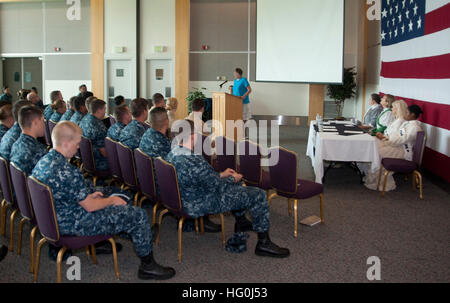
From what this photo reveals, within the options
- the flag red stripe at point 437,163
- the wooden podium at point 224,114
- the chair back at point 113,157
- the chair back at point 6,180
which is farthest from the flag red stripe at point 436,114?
the chair back at point 6,180

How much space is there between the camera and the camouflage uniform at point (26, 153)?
12.0 ft

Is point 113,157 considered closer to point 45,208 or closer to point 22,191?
point 22,191

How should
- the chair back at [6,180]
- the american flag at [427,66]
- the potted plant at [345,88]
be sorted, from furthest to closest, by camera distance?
the potted plant at [345,88], the american flag at [427,66], the chair back at [6,180]

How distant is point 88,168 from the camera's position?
539 centimetres

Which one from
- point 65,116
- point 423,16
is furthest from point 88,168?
point 423,16

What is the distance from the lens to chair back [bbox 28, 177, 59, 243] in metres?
2.91

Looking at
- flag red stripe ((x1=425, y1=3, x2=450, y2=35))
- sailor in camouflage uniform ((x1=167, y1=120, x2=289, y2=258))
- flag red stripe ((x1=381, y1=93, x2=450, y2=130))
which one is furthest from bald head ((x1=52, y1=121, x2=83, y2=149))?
flag red stripe ((x1=425, y1=3, x2=450, y2=35))

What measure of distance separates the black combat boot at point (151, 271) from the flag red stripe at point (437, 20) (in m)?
5.31

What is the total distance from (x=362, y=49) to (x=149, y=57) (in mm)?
6745

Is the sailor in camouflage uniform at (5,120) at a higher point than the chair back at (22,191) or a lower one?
higher

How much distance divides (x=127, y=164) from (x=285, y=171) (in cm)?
166

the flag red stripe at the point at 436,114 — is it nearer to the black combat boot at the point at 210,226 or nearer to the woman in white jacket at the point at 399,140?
the woman in white jacket at the point at 399,140

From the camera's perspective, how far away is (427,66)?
707 centimetres
